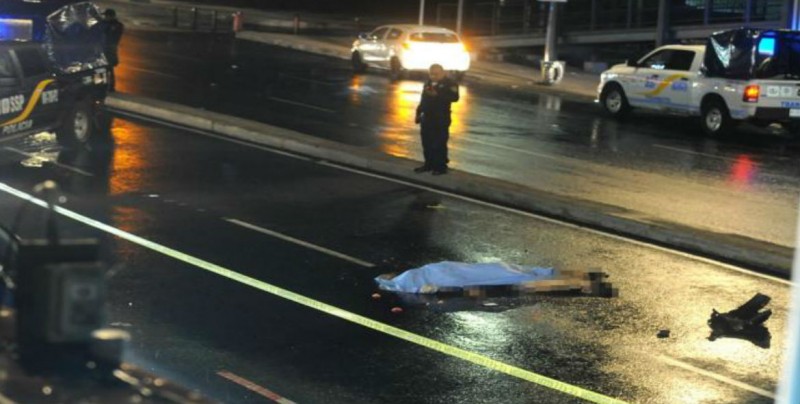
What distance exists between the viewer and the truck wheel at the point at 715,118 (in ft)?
67.1

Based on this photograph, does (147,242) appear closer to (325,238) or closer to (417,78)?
(325,238)

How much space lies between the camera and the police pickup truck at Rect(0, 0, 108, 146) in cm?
1326

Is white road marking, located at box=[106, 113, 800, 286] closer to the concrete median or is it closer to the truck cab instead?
the concrete median

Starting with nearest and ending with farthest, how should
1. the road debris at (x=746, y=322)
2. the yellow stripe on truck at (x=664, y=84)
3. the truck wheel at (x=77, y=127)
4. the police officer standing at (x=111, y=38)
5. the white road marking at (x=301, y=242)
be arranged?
the road debris at (x=746, y=322), the white road marking at (x=301, y=242), the truck wheel at (x=77, y=127), the police officer standing at (x=111, y=38), the yellow stripe on truck at (x=664, y=84)

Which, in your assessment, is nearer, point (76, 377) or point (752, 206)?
point (76, 377)

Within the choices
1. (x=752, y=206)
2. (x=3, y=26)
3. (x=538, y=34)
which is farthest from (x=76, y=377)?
(x=538, y=34)

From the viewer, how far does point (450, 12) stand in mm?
42125

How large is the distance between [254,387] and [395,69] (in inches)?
935

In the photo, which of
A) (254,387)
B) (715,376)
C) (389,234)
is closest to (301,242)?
(389,234)

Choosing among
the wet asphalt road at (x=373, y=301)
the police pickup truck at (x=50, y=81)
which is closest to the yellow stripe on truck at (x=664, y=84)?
the wet asphalt road at (x=373, y=301)

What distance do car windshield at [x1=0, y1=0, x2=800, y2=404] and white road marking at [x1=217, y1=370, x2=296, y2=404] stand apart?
0.08 feet

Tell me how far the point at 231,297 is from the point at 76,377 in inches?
190

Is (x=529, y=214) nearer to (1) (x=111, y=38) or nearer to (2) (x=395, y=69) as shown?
(1) (x=111, y=38)

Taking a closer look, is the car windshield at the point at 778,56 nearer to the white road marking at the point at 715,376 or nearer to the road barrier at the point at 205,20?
the white road marking at the point at 715,376
